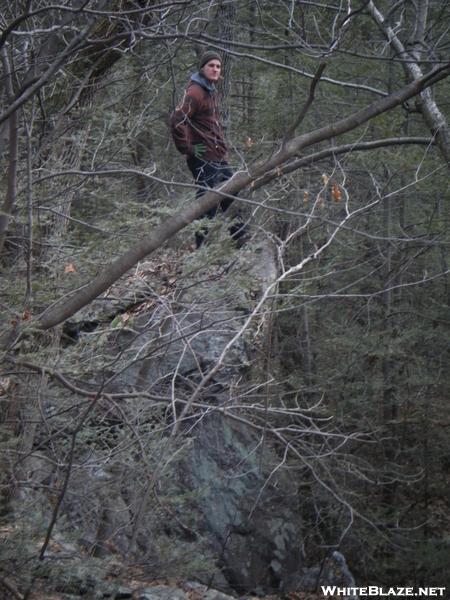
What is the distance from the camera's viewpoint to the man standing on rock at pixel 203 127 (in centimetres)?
545

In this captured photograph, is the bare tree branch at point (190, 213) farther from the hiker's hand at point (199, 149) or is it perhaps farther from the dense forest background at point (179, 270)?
the hiker's hand at point (199, 149)

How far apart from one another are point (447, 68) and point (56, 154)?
116 inches

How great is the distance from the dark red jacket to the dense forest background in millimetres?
260

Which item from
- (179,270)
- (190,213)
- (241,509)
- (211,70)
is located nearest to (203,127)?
(211,70)

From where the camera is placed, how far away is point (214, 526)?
7043 mm

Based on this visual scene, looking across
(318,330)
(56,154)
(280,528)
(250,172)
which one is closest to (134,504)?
(250,172)

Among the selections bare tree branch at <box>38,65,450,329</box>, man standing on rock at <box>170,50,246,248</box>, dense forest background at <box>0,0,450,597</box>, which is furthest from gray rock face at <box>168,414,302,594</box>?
bare tree branch at <box>38,65,450,329</box>

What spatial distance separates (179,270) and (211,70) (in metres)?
2.13

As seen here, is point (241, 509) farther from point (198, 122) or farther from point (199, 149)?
point (198, 122)

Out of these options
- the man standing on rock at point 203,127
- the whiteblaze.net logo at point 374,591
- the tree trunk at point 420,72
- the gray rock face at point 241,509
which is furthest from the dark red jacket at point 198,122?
the whiteblaze.net logo at point 374,591

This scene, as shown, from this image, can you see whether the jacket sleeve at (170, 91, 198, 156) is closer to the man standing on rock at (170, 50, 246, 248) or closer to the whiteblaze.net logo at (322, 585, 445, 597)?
the man standing on rock at (170, 50, 246, 248)

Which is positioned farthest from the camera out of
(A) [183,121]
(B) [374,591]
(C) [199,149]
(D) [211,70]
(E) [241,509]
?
(B) [374,591]

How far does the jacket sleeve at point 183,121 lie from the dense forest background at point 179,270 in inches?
10.1

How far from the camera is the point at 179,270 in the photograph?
4906 millimetres
